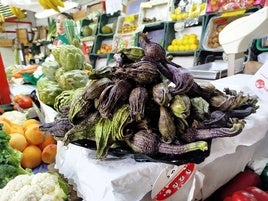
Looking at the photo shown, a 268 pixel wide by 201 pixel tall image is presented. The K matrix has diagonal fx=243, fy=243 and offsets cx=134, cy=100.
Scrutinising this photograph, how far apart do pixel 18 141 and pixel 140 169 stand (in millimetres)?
959

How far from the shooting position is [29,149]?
53.8 inches

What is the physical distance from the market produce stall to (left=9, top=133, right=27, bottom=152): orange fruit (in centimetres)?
43

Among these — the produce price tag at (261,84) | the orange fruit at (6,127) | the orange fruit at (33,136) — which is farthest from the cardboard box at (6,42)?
the produce price tag at (261,84)

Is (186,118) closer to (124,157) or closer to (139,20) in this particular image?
(124,157)

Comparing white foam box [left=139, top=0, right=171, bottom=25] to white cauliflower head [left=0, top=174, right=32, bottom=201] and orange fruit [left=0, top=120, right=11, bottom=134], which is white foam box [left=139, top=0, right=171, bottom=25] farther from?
white cauliflower head [left=0, top=174, right=32, bottom=201]

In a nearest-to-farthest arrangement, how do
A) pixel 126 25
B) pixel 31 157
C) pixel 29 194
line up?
pixel 29 194, pixel 31 157, pixel 126 25

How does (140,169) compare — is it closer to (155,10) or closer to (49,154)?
(49,154)

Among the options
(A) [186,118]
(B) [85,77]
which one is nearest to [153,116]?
(A) [186,118]

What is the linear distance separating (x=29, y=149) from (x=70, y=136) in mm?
775

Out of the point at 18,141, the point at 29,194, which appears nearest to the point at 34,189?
the point at 29,194

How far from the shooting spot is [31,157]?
134 cm

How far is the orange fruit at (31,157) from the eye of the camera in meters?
1.33

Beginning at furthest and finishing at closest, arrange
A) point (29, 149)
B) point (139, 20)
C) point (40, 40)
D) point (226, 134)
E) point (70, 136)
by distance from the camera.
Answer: point (40, 40), point (139, 20), point (29, 149), point (70, 136), point (226, 134)

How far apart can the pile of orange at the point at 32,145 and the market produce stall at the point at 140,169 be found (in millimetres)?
340
